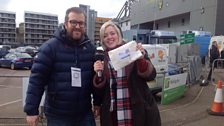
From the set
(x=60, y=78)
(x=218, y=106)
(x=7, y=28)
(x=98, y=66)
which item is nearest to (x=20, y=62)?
(x=218, y=106)

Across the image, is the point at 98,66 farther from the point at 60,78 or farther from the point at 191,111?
the point at 191,111

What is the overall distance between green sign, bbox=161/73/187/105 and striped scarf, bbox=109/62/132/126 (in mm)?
6470

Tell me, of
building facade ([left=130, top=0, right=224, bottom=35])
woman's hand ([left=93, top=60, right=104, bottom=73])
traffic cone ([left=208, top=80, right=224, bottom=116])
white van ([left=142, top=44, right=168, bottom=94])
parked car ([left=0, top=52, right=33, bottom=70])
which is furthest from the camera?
building facade ([left=130, top=0, right=224, bottom=35])

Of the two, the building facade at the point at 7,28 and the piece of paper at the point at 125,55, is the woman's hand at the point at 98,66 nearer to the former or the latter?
the piece of paper at the point at 125,55

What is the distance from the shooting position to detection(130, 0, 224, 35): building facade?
37.8 metres

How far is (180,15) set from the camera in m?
51.2

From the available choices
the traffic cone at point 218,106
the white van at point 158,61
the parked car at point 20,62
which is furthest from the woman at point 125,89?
the parked car at point 20,62

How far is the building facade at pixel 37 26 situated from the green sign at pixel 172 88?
110 meters

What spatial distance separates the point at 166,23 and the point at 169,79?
49.7 m

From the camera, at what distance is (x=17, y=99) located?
10906 millimetres

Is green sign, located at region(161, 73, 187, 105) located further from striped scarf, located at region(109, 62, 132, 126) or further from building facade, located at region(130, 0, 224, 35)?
building facade, located at region(130, 0, 224, 35)

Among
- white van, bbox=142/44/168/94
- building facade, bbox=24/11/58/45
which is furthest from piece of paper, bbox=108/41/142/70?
building facade, bbox=24/11/58/45

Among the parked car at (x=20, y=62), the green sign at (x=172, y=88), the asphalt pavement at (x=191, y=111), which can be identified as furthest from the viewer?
the parked car at (x=20, y=62)

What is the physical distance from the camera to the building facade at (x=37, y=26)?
119 meters
